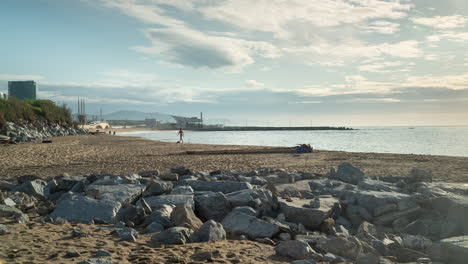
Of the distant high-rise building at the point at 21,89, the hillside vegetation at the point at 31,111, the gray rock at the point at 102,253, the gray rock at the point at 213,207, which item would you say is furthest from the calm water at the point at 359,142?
the distant high-rise building at the point at 21,89

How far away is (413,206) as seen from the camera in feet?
21.4

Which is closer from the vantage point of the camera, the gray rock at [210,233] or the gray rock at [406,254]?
the gray rock at [406,254]

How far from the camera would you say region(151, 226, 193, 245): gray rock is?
443cm

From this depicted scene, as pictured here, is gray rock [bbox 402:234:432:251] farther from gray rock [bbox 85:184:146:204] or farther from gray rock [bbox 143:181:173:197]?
gray rock [bbox 85:184:146:204]

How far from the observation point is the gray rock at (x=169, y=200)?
617 centimetres

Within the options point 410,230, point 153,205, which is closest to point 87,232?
point 153,205

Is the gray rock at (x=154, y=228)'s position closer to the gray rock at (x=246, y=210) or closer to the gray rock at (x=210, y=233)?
the gray rock at (x=210, y=233)

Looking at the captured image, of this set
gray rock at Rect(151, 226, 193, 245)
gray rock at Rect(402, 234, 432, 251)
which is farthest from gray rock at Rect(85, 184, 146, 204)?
gray rock at Rect(402, 234, 432, 251)

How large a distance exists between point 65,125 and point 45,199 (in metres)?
45.1

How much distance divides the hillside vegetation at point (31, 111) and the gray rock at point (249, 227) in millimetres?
31731

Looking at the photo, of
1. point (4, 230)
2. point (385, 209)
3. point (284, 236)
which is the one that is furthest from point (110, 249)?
point (385, 209)

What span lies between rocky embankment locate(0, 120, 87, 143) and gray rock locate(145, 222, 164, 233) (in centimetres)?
2523

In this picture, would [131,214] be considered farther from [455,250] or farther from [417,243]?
[455,250]

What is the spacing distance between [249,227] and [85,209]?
113 inches
